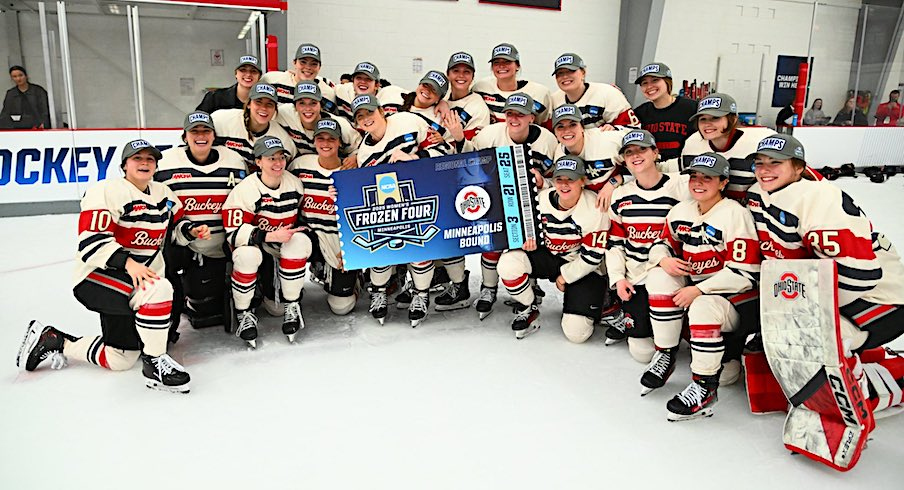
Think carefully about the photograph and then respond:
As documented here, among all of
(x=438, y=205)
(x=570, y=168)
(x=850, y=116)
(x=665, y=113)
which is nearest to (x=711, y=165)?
(x=570, y=168)

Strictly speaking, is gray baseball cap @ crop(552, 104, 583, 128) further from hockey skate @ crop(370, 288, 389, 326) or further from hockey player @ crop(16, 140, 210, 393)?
hockey player @ crop(16, 140, 210, 393)

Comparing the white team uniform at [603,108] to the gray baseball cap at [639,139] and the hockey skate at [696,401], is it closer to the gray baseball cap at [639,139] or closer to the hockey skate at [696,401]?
the gray baseball cap at [639,139]

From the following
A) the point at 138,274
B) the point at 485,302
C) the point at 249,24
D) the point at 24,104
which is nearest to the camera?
the point at 138,274

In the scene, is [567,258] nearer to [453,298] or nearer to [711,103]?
[453,298]

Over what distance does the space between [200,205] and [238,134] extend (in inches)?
19.7

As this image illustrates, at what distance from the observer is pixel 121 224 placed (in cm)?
294

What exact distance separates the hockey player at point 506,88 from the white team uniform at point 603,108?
0.24 m

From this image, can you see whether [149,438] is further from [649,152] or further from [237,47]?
[237,47]

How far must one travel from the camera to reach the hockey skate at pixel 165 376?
111 inches

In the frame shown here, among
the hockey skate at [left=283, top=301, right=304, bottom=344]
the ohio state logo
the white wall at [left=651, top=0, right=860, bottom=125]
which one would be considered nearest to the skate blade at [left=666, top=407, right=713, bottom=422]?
the ohio state logo

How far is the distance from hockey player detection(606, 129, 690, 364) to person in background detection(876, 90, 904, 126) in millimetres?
10970

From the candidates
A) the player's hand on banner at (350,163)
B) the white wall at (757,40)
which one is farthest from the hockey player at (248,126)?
the white wall at (757,40)

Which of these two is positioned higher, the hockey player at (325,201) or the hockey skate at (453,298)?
the hockey player at (325,201)

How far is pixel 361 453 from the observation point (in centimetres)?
235
